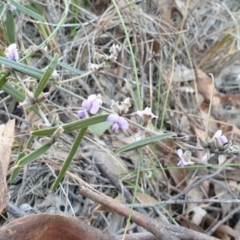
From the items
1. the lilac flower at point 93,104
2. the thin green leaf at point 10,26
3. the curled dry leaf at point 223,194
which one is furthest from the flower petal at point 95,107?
the curled dry leaf at point 223,194

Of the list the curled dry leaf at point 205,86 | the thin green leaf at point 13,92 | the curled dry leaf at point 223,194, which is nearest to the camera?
the thin green leaf at point 13,92

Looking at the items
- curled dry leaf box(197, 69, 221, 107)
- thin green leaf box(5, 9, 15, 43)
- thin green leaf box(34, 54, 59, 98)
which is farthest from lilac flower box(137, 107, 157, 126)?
curled dry leaf box(197, 69, 221, 107)

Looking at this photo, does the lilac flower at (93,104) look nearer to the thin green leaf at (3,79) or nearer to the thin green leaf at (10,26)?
the thin green leaf at (3,79)

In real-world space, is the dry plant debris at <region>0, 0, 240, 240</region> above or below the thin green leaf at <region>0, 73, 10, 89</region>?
below

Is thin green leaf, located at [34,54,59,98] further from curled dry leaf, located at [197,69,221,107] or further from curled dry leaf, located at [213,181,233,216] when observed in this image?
curled dry leaf, located at [197,69,221,107]

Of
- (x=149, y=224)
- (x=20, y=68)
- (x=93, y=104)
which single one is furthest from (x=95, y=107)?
(x=149, y=224)

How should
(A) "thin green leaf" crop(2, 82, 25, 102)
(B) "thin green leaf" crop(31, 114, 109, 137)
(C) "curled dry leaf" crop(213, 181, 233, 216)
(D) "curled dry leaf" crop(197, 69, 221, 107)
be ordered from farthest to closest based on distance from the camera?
1. (D) "curled dry leaf" crop(197, 69, 221, 107)
2. (C) "curled dry leaf" crop(213, 181, 233, 216)
3. (A) "thin green leaf" crop(2, 82, 25, 102)
4. (B) "thin green leaf" crop(31, 114, 109, 137)

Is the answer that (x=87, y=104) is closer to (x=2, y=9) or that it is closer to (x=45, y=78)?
(x=45, y=78)

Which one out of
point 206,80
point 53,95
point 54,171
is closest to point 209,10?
point 206,80
